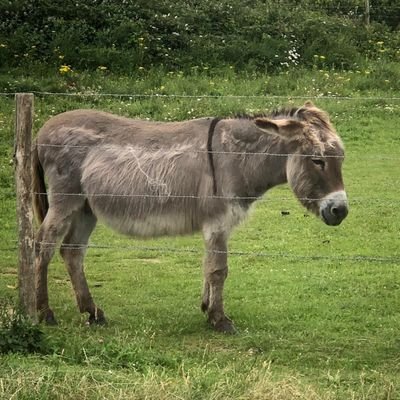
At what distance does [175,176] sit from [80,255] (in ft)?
3.64

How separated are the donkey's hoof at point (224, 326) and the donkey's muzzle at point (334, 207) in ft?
3.82

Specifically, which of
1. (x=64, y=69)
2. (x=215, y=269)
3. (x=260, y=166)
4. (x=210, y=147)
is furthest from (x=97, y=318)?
(x=64, y=69)

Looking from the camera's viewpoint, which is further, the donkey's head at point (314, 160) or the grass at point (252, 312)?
the donkey's head at point (314, 160)

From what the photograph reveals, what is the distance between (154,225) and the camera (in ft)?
24.8

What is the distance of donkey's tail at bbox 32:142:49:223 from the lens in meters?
7.79

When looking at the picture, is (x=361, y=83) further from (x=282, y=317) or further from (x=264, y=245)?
(x=282, y=317)

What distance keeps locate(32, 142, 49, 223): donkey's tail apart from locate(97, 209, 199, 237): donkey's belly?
0.56 m

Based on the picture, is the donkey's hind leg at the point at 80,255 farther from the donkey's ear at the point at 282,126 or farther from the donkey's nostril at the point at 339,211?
A: the donkey's nostril at the point at 339,211

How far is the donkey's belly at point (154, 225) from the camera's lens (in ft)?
24.6

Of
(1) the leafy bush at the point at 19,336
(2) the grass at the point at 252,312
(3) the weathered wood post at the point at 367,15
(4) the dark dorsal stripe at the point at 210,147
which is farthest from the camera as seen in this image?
(3) the weathered wood post at the point at 367,15

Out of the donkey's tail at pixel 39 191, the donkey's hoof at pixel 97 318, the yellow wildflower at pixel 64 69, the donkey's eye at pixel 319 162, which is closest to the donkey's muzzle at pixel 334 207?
the donkey's eye at pixel 319 162

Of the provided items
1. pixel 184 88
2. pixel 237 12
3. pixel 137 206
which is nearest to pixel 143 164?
pixel 137 206

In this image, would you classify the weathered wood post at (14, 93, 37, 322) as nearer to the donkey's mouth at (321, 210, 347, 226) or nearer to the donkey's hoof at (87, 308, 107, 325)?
the donkey's hoof at (87, 308, 107, 325)

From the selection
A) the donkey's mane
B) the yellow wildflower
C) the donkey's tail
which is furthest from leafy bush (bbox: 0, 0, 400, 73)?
the donkey's mane
